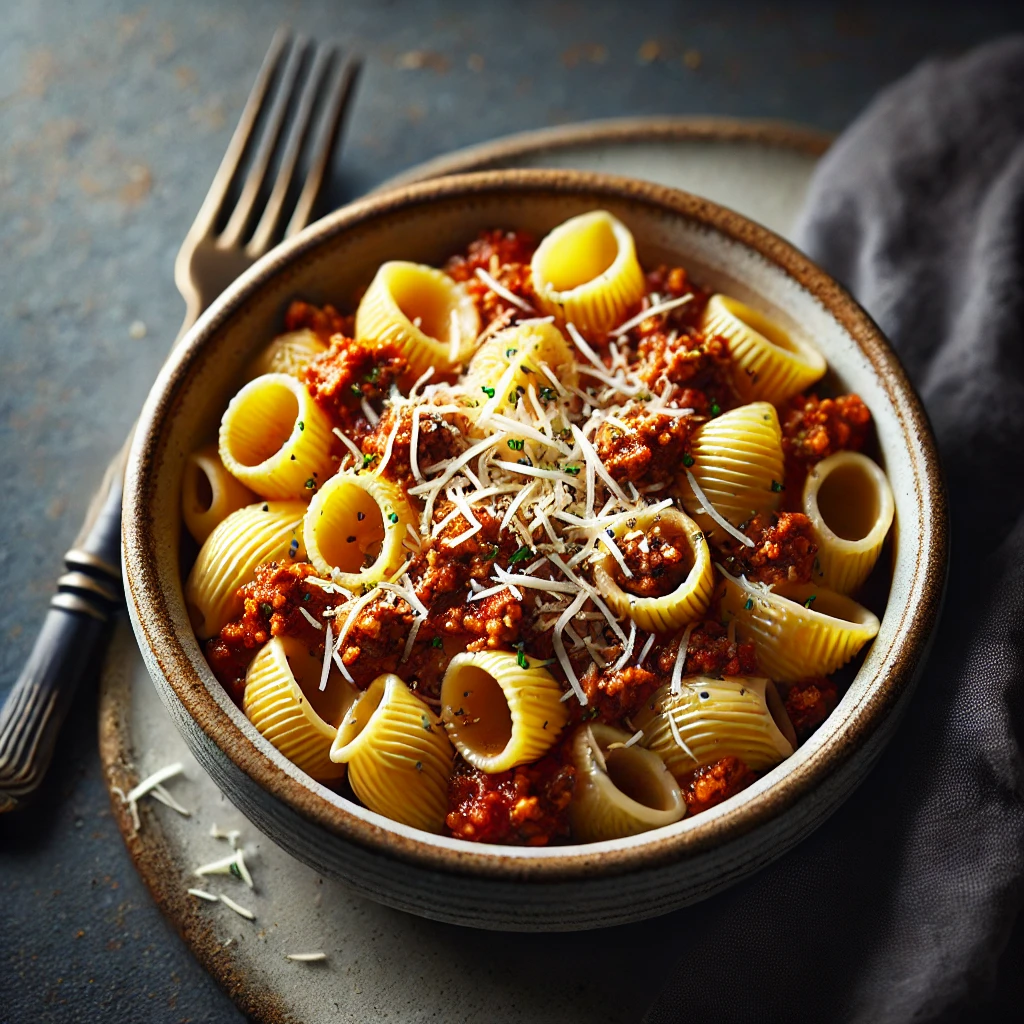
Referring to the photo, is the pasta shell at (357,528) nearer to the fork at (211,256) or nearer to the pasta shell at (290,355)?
the pasta shell at (290,355)

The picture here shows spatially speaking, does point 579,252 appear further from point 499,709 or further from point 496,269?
point 499,709

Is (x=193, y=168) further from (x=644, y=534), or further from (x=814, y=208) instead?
(x=644, y=534)

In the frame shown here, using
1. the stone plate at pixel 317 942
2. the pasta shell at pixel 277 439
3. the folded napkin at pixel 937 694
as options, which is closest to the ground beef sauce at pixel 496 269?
the pasta shell at pixel 277 439

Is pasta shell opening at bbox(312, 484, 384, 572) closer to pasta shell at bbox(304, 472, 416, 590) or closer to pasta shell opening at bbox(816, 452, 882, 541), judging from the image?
pasta shell at bbox(304, 472, 416, 590)

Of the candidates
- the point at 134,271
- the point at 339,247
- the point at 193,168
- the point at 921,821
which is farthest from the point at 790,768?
the point at 193,168

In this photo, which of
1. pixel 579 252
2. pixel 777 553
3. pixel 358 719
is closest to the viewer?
pixel 358 719


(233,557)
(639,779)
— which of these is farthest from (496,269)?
(639,779)
